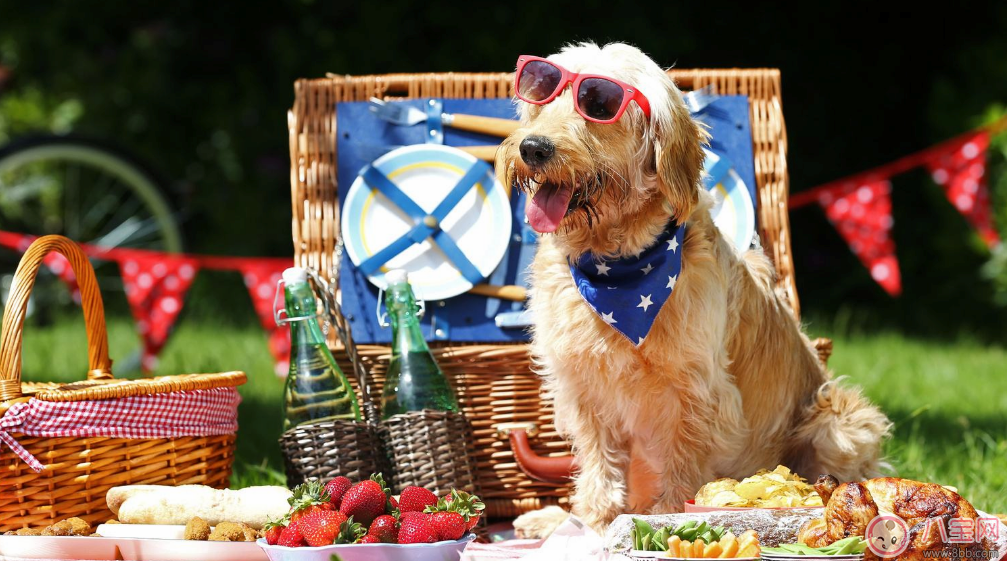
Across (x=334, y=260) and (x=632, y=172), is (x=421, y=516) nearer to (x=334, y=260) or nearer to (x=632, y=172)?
(x=632, y=172)

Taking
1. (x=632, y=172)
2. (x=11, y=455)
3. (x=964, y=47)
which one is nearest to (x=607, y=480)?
(x=632, y=172)

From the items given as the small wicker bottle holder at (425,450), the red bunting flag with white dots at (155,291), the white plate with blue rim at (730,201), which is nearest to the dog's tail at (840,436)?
the white plate with blue rim at (730,201)

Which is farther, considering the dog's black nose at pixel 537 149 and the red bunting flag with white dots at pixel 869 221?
the red bunting flag with white dots at pixel 869 221

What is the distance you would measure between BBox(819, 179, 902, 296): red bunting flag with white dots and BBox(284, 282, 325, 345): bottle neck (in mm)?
2794

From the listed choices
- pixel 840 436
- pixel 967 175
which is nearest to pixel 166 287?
pixel 840 436

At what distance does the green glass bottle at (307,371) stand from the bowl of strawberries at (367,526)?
2.06ft

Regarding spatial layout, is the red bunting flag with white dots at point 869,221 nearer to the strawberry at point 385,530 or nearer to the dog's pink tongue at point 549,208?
the dog's pink tongue at point 549,208

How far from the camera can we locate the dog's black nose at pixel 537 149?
2525 mm

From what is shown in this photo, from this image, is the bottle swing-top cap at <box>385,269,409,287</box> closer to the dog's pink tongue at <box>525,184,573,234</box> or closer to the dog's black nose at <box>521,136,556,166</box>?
the dog's pink tongue at <box>525,184,573,234</box>

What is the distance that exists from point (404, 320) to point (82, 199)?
4.33 meters

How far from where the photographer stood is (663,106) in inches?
102

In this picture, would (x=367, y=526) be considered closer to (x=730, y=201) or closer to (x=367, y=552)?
(x=367, y=552)

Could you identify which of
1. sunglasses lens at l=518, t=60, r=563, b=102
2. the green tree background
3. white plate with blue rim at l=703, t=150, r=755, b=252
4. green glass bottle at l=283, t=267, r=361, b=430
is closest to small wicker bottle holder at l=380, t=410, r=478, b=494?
green glass bottle at l=283, t=267, r=361, b=430

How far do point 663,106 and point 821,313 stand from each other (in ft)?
18.4
